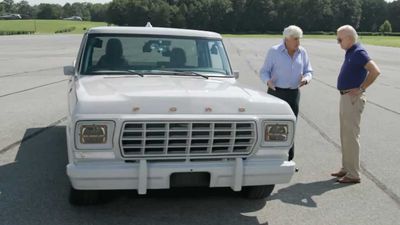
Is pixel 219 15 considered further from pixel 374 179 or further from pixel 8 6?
pixel 374 179

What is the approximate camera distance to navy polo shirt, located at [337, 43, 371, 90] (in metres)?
5.67

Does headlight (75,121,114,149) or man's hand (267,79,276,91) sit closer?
headlight (75,121,114,149)

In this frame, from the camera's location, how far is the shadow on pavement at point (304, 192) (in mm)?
5220

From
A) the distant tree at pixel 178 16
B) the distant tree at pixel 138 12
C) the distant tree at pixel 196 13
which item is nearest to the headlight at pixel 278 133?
the distant tree at pixel 138 12

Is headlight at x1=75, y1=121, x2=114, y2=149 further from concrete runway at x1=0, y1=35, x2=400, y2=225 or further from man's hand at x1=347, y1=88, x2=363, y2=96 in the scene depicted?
man's hand at x1=347, y1=88, x2=363, y2=96

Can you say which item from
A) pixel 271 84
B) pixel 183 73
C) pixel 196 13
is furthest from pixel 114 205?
pixel 196 13

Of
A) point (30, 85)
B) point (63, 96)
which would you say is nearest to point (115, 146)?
point (63, 96)

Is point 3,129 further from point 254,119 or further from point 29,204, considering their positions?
point 254,119

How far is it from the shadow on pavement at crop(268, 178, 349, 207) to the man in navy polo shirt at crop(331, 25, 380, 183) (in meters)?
0.20

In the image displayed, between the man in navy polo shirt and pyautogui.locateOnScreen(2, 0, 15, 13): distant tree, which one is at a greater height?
the man in navy polo shirt

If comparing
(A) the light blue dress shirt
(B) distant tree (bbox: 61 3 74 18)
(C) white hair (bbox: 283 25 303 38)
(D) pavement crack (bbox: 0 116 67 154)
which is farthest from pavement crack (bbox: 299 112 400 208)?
(B) distant tree (bbox: 61 3 74 18)

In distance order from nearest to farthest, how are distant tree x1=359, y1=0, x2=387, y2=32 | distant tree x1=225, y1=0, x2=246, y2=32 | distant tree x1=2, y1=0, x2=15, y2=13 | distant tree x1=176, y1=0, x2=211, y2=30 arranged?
distant tree x1=176, y1=0, x2=211, y2=30
distant tree x1=225, y1=0, x2=246, y2=32
distant tree x1=359, y1=0, x2=387, y2=32
distant tree x1=2, y1=0, x2=15, y2=13

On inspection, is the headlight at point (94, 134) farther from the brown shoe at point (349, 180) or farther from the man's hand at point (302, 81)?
the brown shoe at point (349, 180)

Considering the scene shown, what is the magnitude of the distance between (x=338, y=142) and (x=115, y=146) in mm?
4947
